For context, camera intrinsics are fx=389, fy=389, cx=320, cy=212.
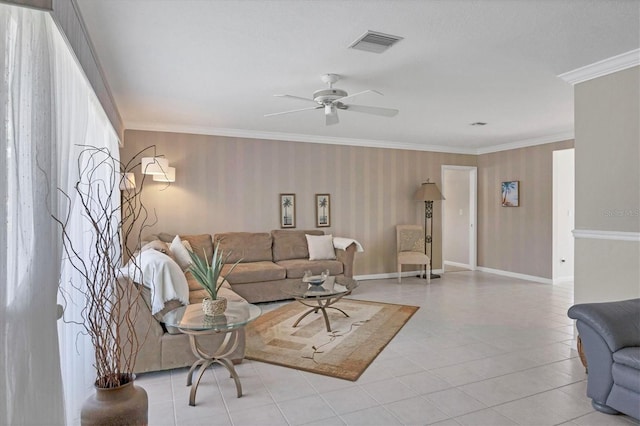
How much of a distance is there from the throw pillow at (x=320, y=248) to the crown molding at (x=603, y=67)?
3754mm

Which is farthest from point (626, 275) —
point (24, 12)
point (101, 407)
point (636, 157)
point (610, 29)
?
point (24, 12)

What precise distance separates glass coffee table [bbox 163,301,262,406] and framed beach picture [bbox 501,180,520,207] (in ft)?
19.5

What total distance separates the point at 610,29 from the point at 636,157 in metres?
1.06

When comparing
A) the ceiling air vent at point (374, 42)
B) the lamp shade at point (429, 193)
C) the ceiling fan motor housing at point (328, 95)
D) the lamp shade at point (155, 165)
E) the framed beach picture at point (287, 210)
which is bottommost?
the framed beach picture at point (287, 210)

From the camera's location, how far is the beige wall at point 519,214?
22.1 feet

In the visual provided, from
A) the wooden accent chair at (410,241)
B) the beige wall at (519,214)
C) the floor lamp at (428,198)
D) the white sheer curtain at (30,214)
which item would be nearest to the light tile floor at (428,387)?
the white sheer curtain at (30,214)

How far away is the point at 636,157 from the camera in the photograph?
312 centimetres

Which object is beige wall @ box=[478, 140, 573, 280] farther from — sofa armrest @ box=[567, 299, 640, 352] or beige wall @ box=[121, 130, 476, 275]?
sofa armrest @ box=[567, 299, 640, 352]

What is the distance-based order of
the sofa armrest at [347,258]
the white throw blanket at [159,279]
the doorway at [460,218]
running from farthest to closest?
the doorway at [460,218] → the sofa armrest at [347,258] → the white throw blanket at [159,279]

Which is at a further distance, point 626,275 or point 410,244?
point 410,244

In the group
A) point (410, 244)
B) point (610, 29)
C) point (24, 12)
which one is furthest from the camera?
point (410, 244)

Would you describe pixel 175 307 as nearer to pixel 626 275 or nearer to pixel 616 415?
pixel 616 415

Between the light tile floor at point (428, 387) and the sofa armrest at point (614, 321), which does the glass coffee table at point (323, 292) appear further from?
the sofa armrest at point (614, 321)

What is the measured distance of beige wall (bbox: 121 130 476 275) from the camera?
5.79 meters
